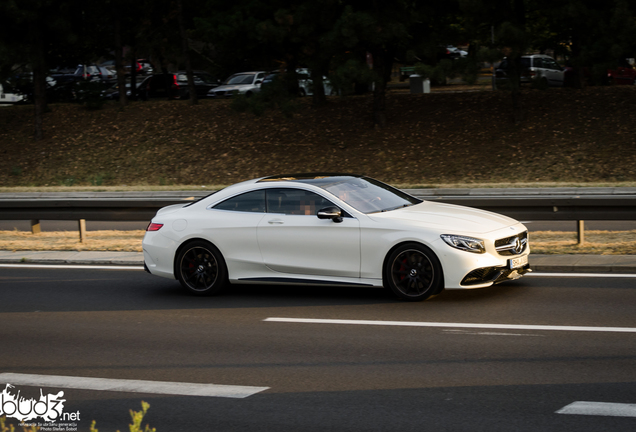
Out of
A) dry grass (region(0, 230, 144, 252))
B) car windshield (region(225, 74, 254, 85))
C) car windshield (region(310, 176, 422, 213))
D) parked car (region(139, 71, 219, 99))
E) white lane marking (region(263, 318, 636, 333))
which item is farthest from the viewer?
parked car (region(139, 71, 219, 99))

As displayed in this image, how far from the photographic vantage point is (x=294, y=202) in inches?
374

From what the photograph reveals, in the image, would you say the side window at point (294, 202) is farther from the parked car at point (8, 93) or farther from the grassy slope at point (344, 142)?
the parked car at point (8, 93)

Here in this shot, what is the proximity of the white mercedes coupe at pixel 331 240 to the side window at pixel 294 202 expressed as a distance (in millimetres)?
12

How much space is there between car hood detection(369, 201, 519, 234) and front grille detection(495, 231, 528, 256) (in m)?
0.17

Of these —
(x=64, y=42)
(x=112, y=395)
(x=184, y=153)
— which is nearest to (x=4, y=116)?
(x=64, y=42)

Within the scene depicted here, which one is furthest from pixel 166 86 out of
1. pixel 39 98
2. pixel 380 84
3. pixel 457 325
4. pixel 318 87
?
pixel 457 325

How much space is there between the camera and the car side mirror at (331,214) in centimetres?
904

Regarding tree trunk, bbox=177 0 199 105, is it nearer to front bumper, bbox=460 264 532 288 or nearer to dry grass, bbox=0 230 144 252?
dry grass, bbox=0 230 144 252

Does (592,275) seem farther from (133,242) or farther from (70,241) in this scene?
(70,241)

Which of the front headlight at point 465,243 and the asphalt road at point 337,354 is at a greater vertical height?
the front headlight at point 465,243

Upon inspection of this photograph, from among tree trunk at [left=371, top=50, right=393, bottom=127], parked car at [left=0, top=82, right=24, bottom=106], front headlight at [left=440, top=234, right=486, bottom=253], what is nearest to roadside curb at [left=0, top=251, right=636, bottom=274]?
front headlight at [left=440, top=234, right=486, bottom=253]

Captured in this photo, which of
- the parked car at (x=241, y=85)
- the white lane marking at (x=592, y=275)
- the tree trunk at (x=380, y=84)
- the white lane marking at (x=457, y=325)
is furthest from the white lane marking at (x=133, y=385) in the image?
the parked car at (x=241, y=85)

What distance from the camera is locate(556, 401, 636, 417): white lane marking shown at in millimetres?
5184

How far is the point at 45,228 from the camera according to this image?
60.7 feet
